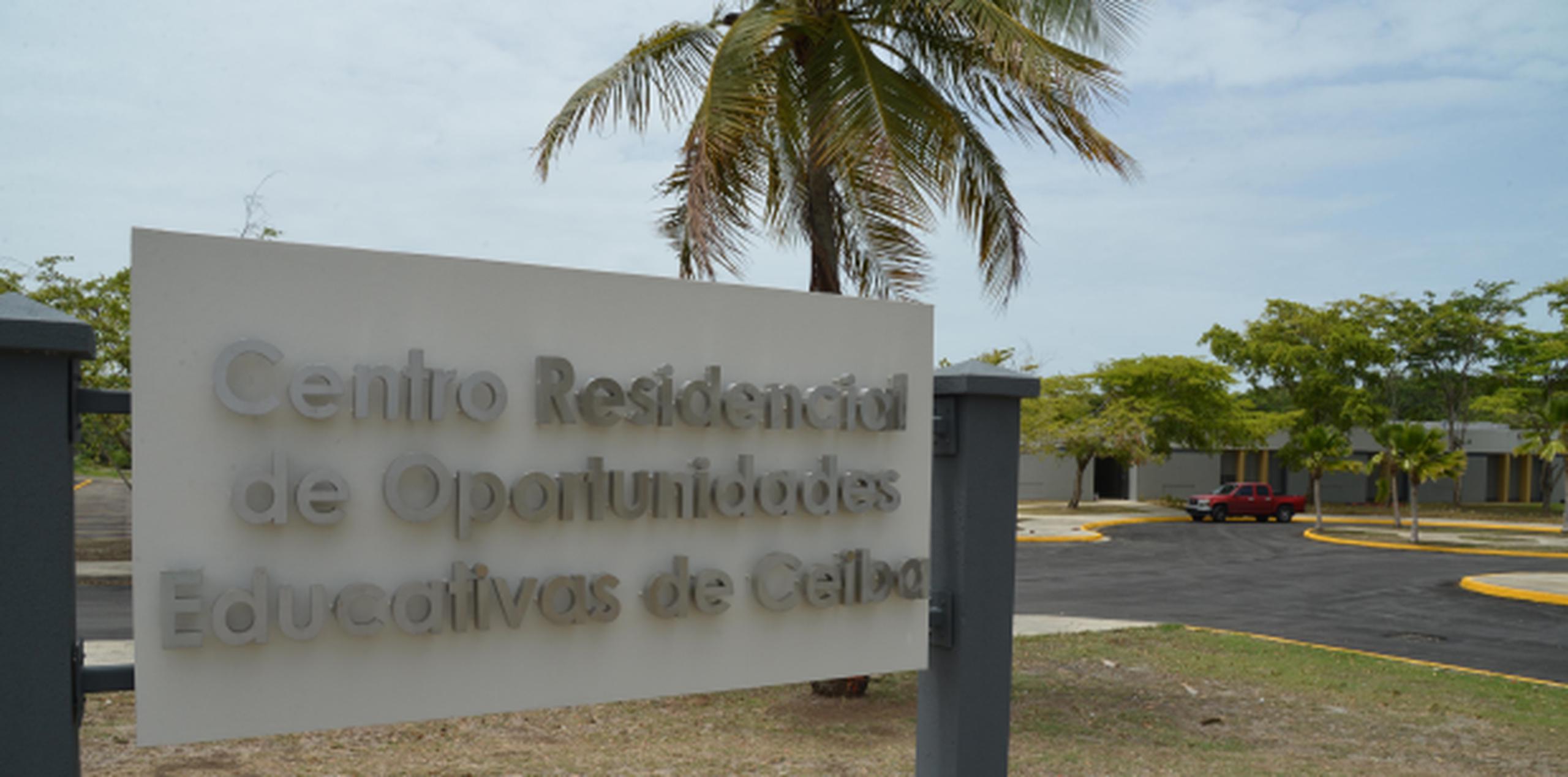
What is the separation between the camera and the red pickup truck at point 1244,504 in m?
36.8

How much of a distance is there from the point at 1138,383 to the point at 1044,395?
3715 mm

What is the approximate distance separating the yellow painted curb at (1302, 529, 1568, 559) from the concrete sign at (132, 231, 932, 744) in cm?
2713

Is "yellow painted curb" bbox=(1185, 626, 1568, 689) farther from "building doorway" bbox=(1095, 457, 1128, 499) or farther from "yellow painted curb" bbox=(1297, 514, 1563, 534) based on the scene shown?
"building doorway" bbox=(1095, 457, 1128, 499)

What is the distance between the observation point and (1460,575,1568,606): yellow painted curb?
57.1 ft

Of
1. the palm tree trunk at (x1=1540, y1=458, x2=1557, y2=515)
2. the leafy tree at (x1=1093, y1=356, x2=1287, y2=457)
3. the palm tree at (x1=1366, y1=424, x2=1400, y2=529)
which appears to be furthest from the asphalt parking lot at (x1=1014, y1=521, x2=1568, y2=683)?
the palm tree trunk at (x1=1540, y1=458, x2=1557, y2=515)

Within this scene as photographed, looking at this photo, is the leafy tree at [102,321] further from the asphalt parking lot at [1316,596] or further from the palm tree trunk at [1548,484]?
the palm tree trunk at [1548,484]

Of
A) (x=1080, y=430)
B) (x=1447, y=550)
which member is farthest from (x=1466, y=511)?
(x=1447, y=550)

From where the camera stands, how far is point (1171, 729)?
27.6 ft

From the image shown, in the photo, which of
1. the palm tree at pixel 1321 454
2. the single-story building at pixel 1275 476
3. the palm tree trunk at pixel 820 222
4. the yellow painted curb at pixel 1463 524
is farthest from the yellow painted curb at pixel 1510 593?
the single-story building at pixel 1275 476

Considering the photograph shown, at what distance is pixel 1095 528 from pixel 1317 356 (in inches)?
780

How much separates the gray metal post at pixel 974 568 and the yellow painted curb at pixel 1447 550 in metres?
26.4

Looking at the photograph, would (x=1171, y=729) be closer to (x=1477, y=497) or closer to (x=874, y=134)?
(x=874, y=134)

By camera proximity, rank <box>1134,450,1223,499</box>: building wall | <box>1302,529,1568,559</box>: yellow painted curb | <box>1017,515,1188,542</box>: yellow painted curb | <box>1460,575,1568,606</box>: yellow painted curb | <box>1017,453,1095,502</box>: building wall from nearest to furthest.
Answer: <box>1460,575,1568,606</box>: yellow painted curb → <box>1302,529,1568,559</box>: yellow painted curb → <box>1017,515,1188,542</box>: yellow painted curb → <box>1017,453,1095,502</box>: building wall → <box>1134,450,1223,499</box>: building wall

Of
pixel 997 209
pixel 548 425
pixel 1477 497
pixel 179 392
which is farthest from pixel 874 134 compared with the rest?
pixel 1477 497
